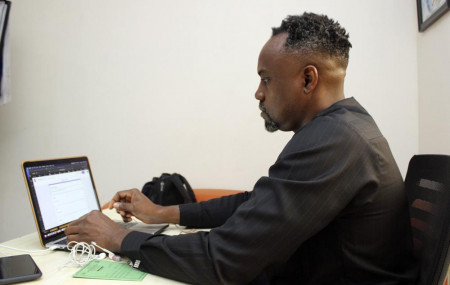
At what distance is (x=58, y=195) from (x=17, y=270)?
34 cm

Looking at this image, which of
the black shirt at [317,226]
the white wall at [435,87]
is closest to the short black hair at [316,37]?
the black shirt at [317,226]

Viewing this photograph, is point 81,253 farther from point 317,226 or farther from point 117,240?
point 317,226

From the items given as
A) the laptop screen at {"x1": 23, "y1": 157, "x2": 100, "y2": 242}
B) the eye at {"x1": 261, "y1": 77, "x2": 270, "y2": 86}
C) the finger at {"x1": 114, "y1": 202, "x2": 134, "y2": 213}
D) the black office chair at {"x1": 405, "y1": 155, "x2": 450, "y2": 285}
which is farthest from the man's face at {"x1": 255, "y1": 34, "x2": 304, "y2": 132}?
the laptop screen at {"x1": 23, "y1": 157, "x2": 100, "y2": 242}

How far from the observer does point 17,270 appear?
0.74 meters

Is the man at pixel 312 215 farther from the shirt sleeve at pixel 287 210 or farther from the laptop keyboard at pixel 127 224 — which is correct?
the laptop keyboard at pixel 127 224

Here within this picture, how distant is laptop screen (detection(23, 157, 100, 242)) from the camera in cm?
97

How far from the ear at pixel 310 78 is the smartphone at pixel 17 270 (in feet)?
2.59

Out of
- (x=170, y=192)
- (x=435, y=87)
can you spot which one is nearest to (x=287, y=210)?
(x=170, y=192)

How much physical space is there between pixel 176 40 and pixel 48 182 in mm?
1287

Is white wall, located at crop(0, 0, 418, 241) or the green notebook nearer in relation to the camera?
the green notebook

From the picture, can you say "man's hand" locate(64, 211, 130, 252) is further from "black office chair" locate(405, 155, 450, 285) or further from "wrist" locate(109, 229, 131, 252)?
"black office chair" locate(405, 155, 450, 285)

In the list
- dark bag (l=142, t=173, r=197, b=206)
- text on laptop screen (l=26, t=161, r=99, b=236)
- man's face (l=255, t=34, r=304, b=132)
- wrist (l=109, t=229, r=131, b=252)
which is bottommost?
dark bag (l=142, t=173, r=197, b=206)

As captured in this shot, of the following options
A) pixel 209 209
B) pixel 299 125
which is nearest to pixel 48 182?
pixel 209 209

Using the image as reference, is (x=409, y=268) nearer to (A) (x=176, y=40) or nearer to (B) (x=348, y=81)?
(B) (x=348, y=81)
